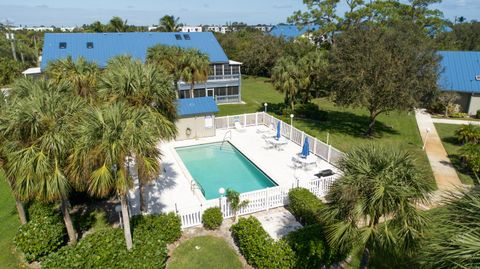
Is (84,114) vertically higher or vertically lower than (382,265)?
higher

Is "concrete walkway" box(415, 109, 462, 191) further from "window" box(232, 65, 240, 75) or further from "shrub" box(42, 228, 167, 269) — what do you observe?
"window" box(232, 65, 240, 75)

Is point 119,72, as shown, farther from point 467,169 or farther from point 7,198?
point 467,169

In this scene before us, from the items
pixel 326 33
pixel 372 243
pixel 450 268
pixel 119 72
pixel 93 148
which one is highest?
pixel 326 33

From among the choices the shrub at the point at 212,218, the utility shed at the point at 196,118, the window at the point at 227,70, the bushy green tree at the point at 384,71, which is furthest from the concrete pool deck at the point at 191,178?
the window at the point at 227,70

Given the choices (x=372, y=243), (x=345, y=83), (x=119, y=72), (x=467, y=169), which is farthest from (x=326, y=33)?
(x=372, y=243)

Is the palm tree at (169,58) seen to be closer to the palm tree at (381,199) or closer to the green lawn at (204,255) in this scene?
the green lawn at (204,255)
